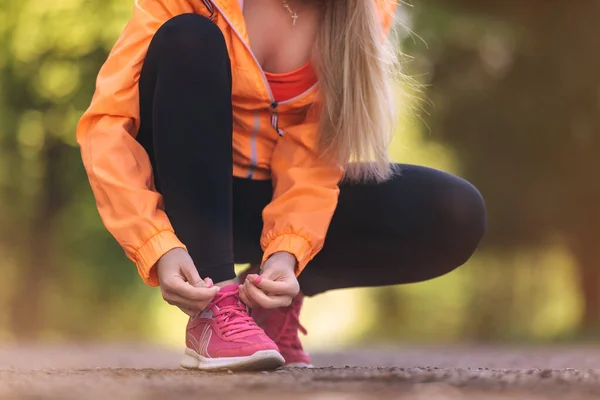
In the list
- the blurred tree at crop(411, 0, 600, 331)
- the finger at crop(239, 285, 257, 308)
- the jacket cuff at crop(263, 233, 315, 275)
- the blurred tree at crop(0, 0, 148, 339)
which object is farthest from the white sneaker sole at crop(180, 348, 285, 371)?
the blurred tree at crop(0, 0, 148, 339)

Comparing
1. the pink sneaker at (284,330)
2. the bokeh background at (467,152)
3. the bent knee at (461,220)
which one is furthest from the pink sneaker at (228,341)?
the bokeh background at (467,152)

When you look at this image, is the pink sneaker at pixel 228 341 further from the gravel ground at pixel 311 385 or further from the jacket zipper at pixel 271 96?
the jacket zipper at pixel 271 96

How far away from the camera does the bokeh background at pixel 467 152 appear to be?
17.4ft

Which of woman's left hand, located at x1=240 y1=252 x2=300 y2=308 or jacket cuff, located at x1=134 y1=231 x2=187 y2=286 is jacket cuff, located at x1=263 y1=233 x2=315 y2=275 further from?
jacket cuff, located at x1=134 y1=231 x2=187 y2=286

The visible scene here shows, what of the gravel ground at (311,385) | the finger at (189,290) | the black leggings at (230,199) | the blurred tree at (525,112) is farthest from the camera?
the blurred tree at (525,112)

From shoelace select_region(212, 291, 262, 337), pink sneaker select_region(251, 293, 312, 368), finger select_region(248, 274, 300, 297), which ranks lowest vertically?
pink sneaker select_region(251, 293, 312, 368)

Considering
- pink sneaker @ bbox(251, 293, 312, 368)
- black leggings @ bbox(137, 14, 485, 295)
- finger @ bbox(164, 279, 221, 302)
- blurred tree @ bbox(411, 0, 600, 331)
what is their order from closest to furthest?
finger @ bbox(164, 279, 221, 302) → black leggings @ bbox(137, 14, 485, 295) → pink sneaker @ bbox(251, 293, 312, 368) → blurred tree @ bbox(411, 0, 600, 331)

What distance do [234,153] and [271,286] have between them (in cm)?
41

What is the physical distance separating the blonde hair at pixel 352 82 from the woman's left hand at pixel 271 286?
295 mm

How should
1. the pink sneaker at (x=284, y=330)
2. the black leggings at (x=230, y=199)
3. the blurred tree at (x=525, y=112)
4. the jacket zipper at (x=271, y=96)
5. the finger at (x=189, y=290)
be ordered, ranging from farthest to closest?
the blurred tree at (x=525, y=112) < the pink sneaker at (x=284, y=330) < the jacket zipper at (x=271, y=96) < the black leggings at (x=230, y=199) < the finger at (x=189, y=290)

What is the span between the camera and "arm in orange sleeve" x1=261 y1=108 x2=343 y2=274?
1526 mm

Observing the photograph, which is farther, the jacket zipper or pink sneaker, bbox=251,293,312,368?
pink sneaker, bbox=251,293,312,368

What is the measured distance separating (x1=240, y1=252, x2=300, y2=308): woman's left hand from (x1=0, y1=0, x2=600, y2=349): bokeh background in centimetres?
338

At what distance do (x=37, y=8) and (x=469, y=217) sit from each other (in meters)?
4.19
